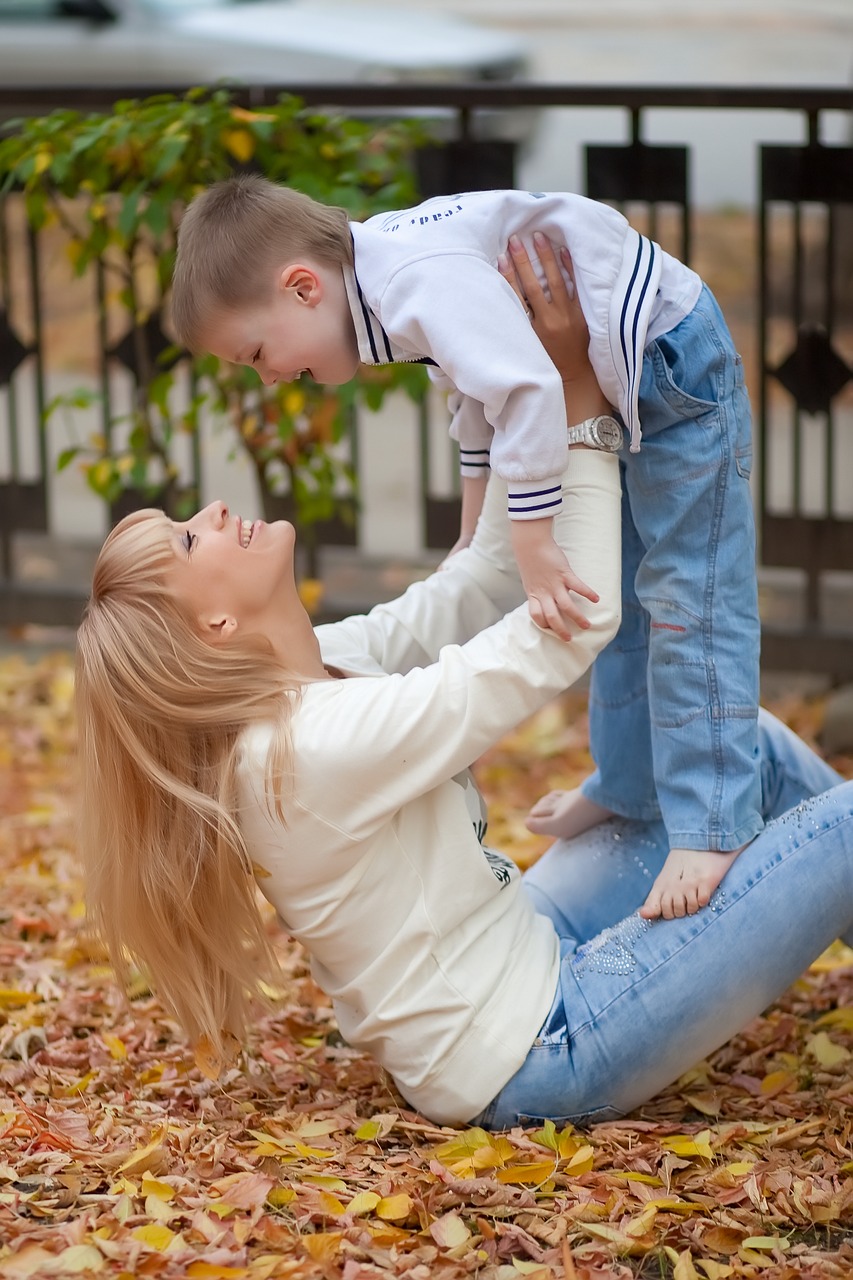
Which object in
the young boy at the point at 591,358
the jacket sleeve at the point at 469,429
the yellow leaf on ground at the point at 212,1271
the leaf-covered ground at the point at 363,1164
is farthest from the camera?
the jacket sleeve at the point at 469,429

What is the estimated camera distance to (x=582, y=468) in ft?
7.34

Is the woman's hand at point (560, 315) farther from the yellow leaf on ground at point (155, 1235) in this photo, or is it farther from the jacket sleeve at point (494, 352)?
the yellow leaf on ground at point (155, 1235)

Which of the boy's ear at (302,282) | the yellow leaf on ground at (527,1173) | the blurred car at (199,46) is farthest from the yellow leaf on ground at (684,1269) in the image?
the blurred car at (199,46)

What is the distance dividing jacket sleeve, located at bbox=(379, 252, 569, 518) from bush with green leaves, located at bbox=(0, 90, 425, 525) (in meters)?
1.98

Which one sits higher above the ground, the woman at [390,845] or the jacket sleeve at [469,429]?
the jacket sleeve at [469,429]

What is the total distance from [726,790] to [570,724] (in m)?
2.34

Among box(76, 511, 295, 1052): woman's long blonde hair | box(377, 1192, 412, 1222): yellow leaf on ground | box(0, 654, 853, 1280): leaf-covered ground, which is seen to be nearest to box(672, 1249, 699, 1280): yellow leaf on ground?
box(0, 654, 853, 1280): leaf-covered ground

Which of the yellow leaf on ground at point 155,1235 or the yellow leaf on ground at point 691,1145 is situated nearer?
the yellow leaf on ground at point 155,1235

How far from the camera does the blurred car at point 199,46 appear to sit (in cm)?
853

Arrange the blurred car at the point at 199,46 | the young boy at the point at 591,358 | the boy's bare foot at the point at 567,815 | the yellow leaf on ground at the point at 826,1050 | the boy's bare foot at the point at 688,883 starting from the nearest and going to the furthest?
1. the young boy at the point at 591,358
2. the boy's bare foot at the point at 688,883
3. the yellow leaf on ground at the point at 826,1050
4. the boy's bare foot at the point at 567,815
5. the blurred car at the point at 199,46

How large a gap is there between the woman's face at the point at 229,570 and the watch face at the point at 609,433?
0.49 m

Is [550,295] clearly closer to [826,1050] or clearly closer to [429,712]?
[429,712]

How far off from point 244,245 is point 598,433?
1.92ft

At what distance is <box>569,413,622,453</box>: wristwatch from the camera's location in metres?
2.24
